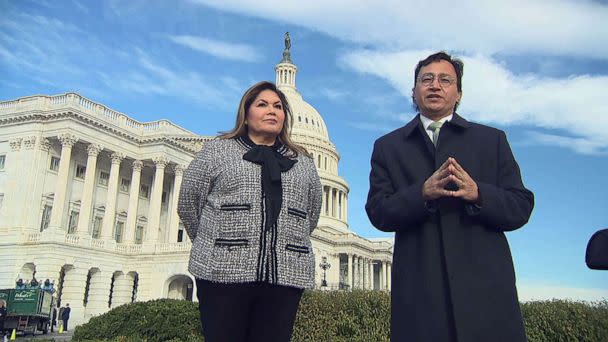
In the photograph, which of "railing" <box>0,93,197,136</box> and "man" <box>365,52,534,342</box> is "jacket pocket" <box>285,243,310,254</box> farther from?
"railing" <box>0,93,197,136</box>

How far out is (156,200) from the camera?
4966cm

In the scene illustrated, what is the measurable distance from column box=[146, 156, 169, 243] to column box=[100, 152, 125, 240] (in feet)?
10.1

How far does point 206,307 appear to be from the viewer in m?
4.15

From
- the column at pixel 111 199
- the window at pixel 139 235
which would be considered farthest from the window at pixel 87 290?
the window at pixel 139 235

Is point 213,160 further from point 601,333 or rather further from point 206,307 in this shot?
point 601,333

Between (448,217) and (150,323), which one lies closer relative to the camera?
(448,217)

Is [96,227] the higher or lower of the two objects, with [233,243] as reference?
higher

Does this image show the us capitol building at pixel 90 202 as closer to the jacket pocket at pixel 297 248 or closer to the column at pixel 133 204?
the column at pixel 133 204

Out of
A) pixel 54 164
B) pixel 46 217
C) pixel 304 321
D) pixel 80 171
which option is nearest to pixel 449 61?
pixel 304 321

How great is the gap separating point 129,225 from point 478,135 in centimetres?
4765

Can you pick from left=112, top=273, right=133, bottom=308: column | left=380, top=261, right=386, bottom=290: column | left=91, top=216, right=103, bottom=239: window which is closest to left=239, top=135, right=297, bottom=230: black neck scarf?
left=112, top=273, right=133, bottom=308: column

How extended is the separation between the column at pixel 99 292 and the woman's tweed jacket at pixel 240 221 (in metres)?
43.9

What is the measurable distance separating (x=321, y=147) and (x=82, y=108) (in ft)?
190

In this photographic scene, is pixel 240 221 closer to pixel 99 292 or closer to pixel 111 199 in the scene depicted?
pixel 99 292
